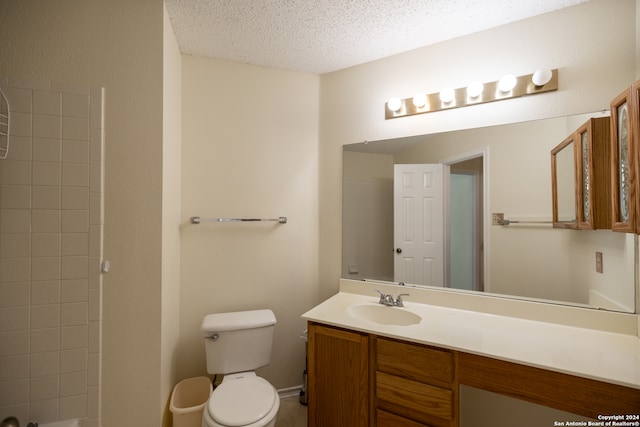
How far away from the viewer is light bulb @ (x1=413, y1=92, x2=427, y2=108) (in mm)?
1758

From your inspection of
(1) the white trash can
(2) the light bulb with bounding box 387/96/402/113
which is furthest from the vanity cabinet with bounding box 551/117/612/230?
(1) the white trash can

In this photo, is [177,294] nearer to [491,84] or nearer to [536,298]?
[536,298]

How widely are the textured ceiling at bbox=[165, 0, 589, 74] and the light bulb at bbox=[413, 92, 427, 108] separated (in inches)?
13.4

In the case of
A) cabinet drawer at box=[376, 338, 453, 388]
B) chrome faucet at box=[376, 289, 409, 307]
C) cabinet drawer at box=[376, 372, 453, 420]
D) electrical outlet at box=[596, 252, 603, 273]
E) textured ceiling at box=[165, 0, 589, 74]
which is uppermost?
textured ceiling at box=[165, 0, 589, 74]

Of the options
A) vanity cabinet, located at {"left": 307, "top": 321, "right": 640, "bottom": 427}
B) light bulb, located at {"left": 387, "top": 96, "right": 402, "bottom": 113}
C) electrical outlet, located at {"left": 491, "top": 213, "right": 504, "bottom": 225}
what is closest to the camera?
vanity cabinet, located at {"left": 307, "top": 321, "right": 640, "bottom": 427}

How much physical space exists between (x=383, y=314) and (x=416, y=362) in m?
0.45

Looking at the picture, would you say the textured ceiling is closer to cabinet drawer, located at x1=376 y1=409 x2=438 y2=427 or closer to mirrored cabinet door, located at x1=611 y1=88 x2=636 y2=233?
mirrored cabinet door, located at x1=611 y1=88 x2=636 y2=233

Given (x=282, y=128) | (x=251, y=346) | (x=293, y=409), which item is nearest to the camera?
(x=251, y=346)

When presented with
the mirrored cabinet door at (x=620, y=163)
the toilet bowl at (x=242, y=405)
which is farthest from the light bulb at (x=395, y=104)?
the toilet bowl at (x=242, y=405)

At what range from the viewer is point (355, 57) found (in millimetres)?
1935

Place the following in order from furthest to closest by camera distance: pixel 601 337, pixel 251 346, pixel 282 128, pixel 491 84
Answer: pixel 282 128, pixel 251 346, pixel 491 84, pixel 601 337

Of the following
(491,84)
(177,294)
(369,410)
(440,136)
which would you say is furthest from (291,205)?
(491,84)

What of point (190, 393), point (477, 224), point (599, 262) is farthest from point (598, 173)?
point (190, 393)

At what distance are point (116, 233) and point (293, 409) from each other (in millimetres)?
1632
